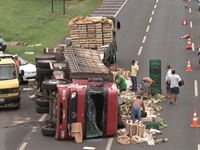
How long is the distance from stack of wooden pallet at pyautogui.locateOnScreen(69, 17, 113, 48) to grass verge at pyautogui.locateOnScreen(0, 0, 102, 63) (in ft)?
14.8

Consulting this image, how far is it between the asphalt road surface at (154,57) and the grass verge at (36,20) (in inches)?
152

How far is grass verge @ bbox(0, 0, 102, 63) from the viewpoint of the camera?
4332 cm

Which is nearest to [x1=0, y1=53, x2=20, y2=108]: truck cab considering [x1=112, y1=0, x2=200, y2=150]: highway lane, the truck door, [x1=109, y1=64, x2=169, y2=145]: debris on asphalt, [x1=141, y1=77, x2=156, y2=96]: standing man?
[x1=109, y1=64, x2=169, y2=145]: debris on asphalt

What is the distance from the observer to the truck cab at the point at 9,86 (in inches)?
1007

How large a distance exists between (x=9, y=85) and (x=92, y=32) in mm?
8771

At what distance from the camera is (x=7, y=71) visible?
26.3 m

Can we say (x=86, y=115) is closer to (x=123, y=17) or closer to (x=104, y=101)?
(x=104, y=101)

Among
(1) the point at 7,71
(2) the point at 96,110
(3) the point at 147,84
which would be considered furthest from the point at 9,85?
(3) the point at 147,84

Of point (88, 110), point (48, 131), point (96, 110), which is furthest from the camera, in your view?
point (48, 131)

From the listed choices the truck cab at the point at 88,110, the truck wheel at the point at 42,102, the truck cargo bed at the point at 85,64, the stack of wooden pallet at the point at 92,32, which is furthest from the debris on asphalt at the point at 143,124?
the stack of wooden pallet at the point at 92,32

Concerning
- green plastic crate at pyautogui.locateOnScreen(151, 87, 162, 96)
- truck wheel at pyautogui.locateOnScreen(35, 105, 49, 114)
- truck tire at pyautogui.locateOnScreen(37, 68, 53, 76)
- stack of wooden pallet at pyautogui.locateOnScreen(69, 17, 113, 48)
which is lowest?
truck wheel at pyautogui.locateOnScreen(35, 105, 49, 114)

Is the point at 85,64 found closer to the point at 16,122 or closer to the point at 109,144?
Answer: the point at 16,122

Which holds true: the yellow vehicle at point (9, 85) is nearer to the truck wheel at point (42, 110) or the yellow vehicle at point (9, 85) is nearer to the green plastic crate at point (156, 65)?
the truck wheel at point (42, 110)

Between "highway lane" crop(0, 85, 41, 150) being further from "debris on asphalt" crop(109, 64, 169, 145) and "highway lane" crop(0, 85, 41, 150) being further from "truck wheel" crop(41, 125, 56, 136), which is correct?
"debris on asphalt" crop(109, 64, 169, 145)
